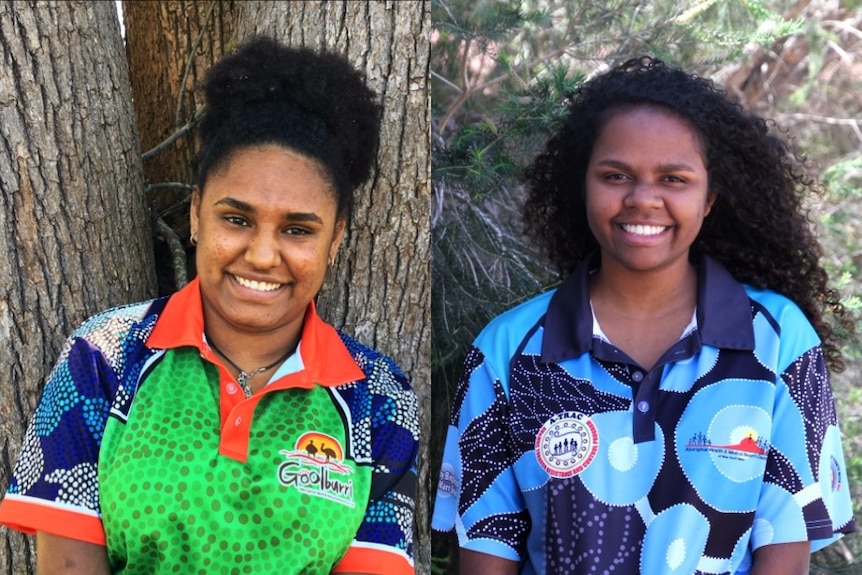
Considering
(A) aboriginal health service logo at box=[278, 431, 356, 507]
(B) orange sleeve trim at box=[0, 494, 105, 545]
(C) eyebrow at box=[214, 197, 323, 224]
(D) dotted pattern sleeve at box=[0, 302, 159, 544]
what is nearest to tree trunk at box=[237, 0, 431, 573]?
(C) eyebrow at box=[214, 197, 323, 224]

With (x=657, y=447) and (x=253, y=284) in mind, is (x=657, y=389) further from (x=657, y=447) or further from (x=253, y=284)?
(x=253, y=284)

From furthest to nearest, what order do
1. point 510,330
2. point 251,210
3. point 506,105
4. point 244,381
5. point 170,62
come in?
point 170,62 → point 506,105 → point 510,330 → point 244,381 → point 251,210

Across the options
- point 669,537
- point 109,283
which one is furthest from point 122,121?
point 669,537

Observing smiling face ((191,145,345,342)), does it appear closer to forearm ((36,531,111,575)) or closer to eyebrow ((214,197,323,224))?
eyebrow ((214,197,323,224))

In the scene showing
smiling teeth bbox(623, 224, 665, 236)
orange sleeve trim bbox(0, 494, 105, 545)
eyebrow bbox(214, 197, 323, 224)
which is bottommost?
orange sleeve trim bbox(0, 494, 105, 545)

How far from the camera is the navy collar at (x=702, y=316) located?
2.64 meters

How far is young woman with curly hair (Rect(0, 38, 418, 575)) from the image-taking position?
2.25 metres

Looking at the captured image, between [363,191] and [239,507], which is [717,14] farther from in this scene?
[239,507]

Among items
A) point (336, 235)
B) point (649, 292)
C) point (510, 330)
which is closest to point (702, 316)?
point (649, 292)

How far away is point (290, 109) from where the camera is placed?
2414 mm

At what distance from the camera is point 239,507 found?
7.48ft

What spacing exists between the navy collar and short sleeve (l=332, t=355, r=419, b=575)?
17.6 inches

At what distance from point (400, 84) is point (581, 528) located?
1289mm

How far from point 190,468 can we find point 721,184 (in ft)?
5.40
